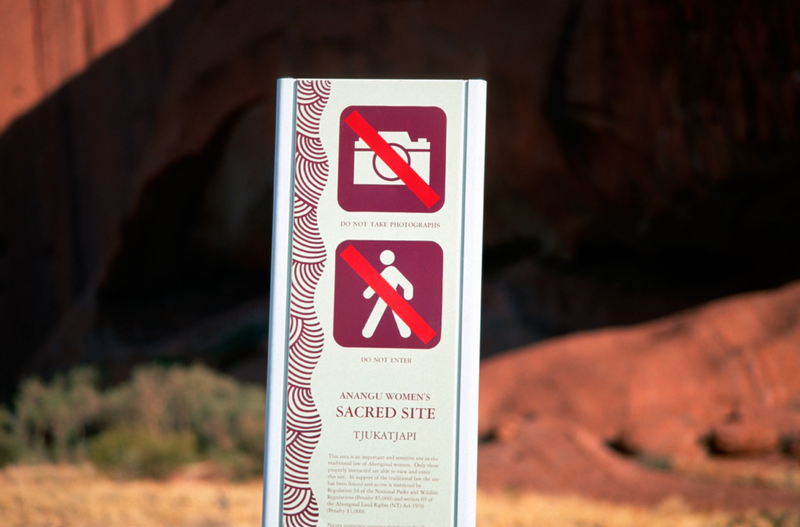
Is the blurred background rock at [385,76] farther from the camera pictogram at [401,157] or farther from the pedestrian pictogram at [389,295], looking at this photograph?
the pedestrian pictogram at [389,295]

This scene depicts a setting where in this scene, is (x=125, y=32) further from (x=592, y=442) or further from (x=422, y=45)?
(x=592, y=442)

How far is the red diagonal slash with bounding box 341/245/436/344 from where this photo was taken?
93.1 inches

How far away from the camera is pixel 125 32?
15312mm

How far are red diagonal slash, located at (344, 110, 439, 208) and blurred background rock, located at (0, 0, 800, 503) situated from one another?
5.66 m

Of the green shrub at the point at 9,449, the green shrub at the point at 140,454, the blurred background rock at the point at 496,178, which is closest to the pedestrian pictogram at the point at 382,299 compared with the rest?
the green shrub at the point at 140,454

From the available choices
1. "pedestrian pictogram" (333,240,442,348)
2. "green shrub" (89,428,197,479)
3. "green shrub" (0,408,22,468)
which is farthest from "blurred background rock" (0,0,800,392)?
"pedestrian pictogram" (333,240,442,348)

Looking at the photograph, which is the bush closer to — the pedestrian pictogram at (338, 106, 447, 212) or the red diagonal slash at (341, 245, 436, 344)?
the red diagonal slash at (341, 245, 436, 344)

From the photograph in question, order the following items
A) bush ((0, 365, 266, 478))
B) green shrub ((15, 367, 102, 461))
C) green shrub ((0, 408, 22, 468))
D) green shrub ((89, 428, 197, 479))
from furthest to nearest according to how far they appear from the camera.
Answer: green shrub ((15, 367, 102, 461)) < green shrub ((0, 408, 22, 468)) < bush ((0, 365, 266, 478)) < green shrub ((89, 428, 197, 479))

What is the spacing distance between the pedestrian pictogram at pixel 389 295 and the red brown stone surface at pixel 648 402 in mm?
4637

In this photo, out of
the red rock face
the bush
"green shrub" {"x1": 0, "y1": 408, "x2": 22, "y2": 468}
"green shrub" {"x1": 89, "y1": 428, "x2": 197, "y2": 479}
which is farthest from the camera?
the red rock face

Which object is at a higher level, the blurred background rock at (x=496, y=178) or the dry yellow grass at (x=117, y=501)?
the blurred background rock at (x=496, y=178)

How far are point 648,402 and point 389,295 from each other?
665cm

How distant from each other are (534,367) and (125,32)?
37.7 ft

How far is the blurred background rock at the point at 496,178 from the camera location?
852 centimetres
